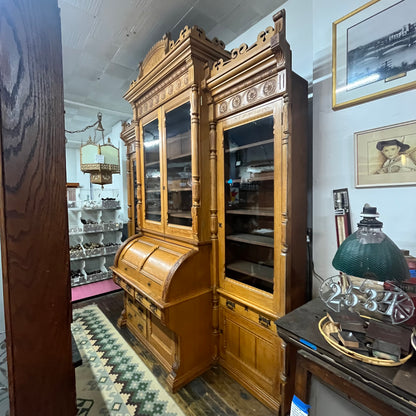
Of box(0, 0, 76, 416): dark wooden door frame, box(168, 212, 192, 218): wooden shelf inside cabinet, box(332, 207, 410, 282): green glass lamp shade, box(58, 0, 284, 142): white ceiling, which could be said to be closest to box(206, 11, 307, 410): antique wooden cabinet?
box(168, 212, 192, 218): wooden shelf inside cabinet

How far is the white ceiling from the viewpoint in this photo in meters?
1.73

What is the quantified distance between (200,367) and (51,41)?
2167 mm

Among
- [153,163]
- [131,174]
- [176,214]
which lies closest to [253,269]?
[176,214]

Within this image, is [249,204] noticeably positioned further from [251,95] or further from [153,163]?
[153,163]

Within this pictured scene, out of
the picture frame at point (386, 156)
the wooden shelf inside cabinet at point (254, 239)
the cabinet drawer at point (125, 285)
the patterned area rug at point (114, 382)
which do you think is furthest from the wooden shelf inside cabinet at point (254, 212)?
the patterned area rug at point (114, 382)

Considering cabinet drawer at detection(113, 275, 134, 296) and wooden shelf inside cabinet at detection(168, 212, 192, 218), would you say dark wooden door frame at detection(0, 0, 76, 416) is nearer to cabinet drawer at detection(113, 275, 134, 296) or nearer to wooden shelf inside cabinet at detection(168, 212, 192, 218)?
wooden shelf inside cabinet at detection(168, 212, 192, 218)

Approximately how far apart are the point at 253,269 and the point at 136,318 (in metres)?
1.48

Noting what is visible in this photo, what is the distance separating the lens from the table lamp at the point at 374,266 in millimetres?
780

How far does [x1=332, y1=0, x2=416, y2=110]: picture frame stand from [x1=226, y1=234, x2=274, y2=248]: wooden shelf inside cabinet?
3.20 ft

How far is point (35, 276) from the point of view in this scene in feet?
1.82

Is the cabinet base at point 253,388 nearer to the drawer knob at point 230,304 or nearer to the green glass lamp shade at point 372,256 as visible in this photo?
the drawer knob at point 230,304

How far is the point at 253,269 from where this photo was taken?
5.69 ft

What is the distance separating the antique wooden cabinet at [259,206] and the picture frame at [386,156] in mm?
318

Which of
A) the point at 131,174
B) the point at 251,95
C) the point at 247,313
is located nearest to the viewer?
the point at 251,95
